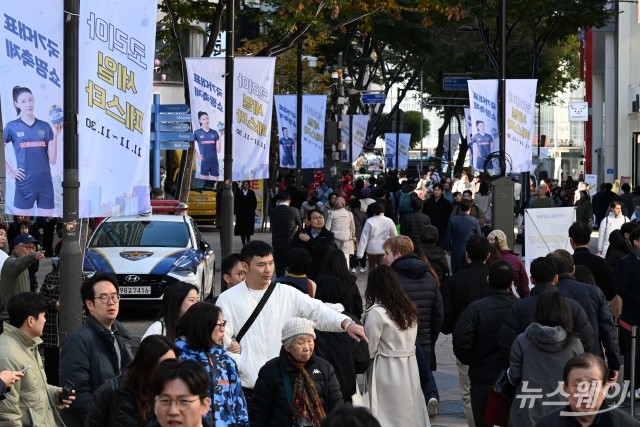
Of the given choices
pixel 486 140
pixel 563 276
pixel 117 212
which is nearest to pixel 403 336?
pixel 563 276

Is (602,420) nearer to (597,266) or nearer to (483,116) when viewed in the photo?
(597,266)

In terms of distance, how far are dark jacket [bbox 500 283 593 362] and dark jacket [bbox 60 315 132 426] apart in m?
2.74

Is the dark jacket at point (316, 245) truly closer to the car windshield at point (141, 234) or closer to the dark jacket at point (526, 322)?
the car windshield at point (141, 234)

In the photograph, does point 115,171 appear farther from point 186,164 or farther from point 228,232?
point 186,164

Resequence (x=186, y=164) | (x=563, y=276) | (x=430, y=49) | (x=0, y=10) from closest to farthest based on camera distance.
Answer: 1. (x=0, y=10)
2. (x=563, y=276)
3. (x=186, y=164)
4. (x=430, y=49)

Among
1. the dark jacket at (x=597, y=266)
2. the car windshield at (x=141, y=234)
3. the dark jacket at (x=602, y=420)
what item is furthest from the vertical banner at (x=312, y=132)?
the dark jacket at (x=602, y=420)

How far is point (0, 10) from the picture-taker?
31.4 ft

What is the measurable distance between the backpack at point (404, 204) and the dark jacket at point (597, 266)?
61.4 ft

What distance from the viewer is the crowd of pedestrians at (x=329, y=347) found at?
6.23m

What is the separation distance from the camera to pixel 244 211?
102 feet

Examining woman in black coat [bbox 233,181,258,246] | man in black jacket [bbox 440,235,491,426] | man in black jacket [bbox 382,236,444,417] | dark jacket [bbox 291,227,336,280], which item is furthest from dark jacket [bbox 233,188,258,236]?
man in black jacket [bbox 382,236,444,417]

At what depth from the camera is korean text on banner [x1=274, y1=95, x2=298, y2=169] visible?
32812 millimetres

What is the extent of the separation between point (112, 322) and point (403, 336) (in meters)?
2.58

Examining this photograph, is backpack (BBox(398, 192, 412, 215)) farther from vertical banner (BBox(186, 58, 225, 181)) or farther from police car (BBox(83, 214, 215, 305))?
vertical banner (BBox(186, 58, 225, 181))
